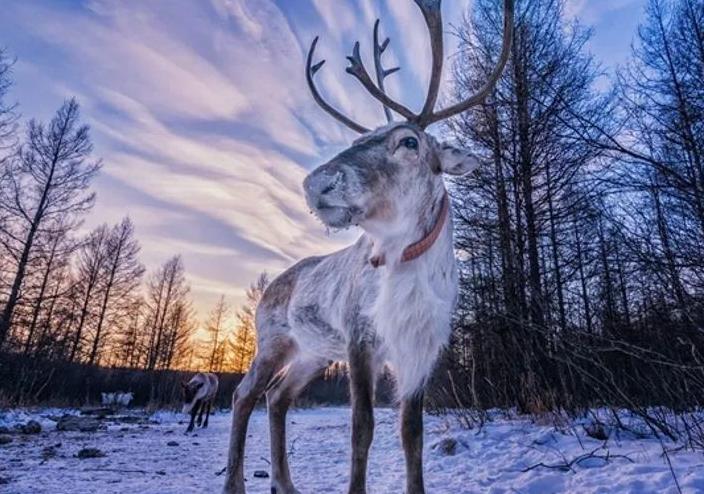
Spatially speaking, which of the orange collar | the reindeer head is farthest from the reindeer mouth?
the orange collar

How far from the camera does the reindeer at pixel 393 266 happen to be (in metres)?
2.40

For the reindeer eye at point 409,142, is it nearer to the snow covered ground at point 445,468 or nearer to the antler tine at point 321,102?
the antler tine at point 321,102

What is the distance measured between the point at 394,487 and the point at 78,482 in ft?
8.28

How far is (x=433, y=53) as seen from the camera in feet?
10.5

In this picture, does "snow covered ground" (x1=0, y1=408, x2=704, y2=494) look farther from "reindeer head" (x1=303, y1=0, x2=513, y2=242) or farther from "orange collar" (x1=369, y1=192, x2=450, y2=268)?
"reindeer head" (x1=303, y1=0, x2=513, y2=242)

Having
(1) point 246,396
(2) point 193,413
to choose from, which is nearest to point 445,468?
(1) point 246,396

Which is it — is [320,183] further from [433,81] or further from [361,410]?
[433,81]

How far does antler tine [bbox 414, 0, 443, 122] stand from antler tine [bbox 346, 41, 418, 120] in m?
0.12

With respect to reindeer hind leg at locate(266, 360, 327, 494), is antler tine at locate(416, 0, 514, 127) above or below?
above

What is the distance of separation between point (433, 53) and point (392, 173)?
1.24m

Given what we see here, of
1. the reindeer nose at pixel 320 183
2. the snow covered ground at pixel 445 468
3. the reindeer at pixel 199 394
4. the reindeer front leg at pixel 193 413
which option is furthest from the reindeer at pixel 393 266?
the reindeer at pixel 199 394

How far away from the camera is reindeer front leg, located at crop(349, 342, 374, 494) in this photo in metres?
2.38

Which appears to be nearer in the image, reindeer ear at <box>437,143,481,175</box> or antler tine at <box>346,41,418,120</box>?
reindeer ear at <box>437,143,481,175</box>

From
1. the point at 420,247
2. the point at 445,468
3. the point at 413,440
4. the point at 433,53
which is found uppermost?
the point at 433,53
